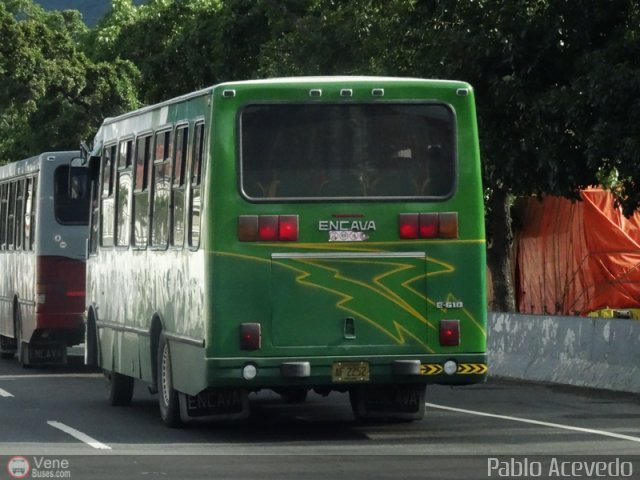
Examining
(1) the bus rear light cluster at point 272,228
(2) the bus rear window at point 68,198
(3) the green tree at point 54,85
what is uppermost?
(3) the green tree at point 54,85

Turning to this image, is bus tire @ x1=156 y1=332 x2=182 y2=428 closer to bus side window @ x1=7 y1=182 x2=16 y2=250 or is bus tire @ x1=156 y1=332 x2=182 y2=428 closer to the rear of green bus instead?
the rear of green bus

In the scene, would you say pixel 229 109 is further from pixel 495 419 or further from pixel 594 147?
pixel 594 147

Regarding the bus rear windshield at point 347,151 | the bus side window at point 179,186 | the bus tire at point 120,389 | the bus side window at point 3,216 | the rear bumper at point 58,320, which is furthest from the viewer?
the bus side window at point 3,216

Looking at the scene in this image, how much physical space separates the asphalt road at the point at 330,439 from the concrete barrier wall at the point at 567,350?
37 cm

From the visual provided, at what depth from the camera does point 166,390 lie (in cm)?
1648

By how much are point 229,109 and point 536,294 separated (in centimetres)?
1933

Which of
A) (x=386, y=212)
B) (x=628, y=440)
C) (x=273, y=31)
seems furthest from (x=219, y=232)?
(x=273, y=31)

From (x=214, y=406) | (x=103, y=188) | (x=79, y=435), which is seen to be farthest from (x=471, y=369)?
(x=103, y=188)

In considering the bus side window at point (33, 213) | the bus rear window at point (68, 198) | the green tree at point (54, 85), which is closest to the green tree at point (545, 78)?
the bus rear window at point (68, 198)

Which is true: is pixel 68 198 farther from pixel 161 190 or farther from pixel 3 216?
pixel 161 190

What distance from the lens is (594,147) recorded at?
73.6 feet

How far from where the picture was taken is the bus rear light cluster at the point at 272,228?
14.8 meters

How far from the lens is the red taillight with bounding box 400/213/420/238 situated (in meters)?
15.0

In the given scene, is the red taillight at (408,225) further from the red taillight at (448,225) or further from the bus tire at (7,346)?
the bus tire at (7,346)
